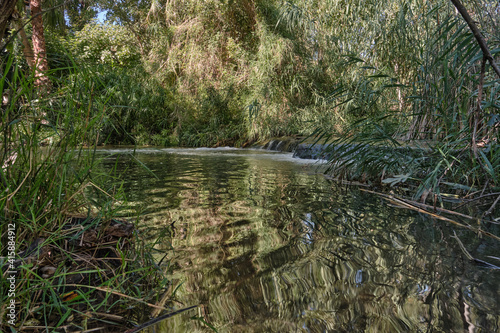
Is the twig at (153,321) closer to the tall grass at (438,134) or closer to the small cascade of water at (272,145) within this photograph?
the tall grass at (438,134)

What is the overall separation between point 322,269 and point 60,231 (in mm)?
997

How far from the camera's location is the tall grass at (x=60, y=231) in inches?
40.9

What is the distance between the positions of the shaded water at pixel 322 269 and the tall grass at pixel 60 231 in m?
0.17

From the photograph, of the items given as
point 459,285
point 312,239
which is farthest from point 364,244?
point 459,285

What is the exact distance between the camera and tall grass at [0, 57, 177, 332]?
104 centimetres

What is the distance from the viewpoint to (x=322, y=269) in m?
1.45

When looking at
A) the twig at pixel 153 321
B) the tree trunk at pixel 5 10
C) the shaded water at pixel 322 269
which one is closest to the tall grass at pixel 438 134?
the shaded water at pixel 322 269

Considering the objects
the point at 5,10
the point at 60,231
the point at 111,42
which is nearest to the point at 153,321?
the point at 60,231

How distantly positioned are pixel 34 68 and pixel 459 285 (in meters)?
1.66

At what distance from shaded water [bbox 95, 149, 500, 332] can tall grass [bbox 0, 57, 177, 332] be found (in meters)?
0.17

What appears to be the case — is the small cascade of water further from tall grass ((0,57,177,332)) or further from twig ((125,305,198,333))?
twig ((125,305,198,333))

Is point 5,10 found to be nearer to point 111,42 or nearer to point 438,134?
point 438,134

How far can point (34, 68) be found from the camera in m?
1.21

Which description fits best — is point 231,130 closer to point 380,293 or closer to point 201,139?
point 201,139
